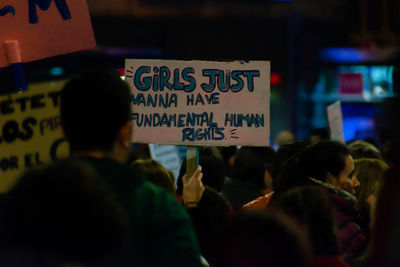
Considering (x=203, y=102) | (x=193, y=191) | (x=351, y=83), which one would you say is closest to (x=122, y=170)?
(x=193, y=191)

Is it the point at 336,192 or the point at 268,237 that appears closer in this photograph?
the point at 268,237

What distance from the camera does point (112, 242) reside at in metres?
2.01

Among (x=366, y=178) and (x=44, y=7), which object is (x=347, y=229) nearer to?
(x=366, y=178)

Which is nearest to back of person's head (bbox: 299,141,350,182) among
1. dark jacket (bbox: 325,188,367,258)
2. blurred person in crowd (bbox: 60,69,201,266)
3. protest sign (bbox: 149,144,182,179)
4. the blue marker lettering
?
dark jacket (bbox: 325,188,367,258)

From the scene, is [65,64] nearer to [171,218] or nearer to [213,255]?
[213,255]

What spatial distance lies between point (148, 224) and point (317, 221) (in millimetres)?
796

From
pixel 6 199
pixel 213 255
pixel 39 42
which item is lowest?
pixel 213 255

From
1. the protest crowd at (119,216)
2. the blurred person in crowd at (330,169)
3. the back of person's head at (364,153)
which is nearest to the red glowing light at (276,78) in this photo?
the back of person's head at (364,153)

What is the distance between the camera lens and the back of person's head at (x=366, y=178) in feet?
14.0

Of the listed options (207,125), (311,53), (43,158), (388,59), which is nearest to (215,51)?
(311,53)

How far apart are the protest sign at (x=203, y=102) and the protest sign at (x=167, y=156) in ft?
9.19

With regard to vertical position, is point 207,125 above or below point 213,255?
above

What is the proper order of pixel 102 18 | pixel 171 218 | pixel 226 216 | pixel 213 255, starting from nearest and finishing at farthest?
pixel 171 218, pixel 213 255, pixel 226 216, pixel 102 18

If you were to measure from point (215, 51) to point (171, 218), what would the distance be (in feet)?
61.0
